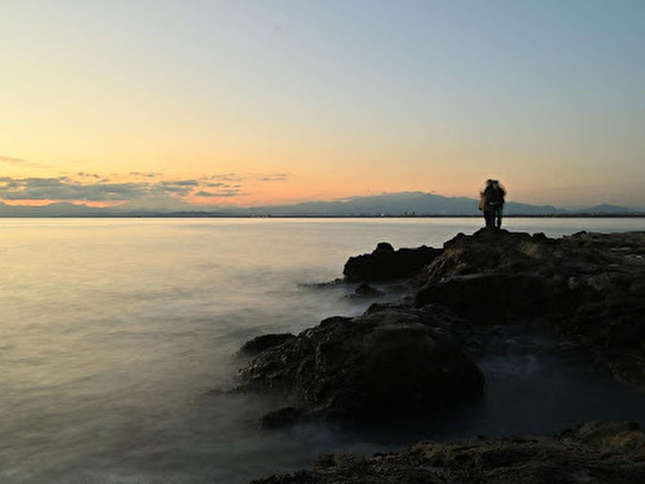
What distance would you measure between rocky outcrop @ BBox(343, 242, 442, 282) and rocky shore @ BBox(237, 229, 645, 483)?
32.3 feet

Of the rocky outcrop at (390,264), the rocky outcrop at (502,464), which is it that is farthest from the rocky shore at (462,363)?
the rocky outcrop at (390,264)

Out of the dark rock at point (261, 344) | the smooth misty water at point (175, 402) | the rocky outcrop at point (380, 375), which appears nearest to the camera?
the smooth misty water at point (175, 402)

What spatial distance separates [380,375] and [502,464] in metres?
3.33

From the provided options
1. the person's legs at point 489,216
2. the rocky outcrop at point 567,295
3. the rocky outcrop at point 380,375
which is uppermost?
the person's legs at point 489,216

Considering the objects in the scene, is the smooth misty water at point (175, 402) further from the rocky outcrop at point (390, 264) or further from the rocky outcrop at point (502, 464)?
the rocky outcrop at point (390, 264)

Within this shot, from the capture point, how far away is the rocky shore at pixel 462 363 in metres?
4.55

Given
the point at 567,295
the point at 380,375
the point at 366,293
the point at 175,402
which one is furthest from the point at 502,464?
the point at 366,293

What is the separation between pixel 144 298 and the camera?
24109 mm

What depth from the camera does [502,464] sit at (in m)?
4.55

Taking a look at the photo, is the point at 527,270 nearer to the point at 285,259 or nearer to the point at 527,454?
the point at 527,454

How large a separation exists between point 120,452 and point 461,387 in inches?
231

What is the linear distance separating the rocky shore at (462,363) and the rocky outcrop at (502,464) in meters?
0.02

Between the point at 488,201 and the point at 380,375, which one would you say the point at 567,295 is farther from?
the point at 488,201

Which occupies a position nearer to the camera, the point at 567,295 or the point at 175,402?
the point at 175,402
